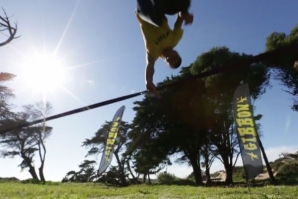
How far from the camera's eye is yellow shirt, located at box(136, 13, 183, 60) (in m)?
2.99

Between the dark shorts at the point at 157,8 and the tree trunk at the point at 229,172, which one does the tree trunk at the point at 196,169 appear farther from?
the dark shorts at the point at 157,8

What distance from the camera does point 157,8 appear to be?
2.58 m

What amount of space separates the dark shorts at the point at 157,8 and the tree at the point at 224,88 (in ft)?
71.9

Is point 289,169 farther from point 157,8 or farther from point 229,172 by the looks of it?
point 157,8

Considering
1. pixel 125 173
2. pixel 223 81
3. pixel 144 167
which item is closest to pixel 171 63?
pixel 223 81

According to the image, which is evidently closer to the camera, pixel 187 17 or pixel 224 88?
pixel 187 17

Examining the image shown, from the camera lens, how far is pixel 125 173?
31312 mm

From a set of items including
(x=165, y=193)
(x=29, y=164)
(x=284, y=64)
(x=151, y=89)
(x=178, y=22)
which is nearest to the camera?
(x=151, y=89)

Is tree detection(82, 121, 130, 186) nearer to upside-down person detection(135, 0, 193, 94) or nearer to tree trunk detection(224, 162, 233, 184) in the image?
tree trunk detection(224, 162, 233, 184)

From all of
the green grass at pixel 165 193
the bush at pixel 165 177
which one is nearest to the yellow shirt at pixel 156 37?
the green grass at pixel 165 193

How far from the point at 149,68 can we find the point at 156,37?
12.9 inches

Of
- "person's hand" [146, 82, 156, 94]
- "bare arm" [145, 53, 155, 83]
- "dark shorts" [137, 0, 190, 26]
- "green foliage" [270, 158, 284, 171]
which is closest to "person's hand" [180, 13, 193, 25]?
"dark shorts" [137, 0, 190, 26]

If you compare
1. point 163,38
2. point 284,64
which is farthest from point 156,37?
point 284,64

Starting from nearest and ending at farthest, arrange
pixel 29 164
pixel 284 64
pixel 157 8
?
pixel 157 8 < pixel 284 64 < pixel 29 164
